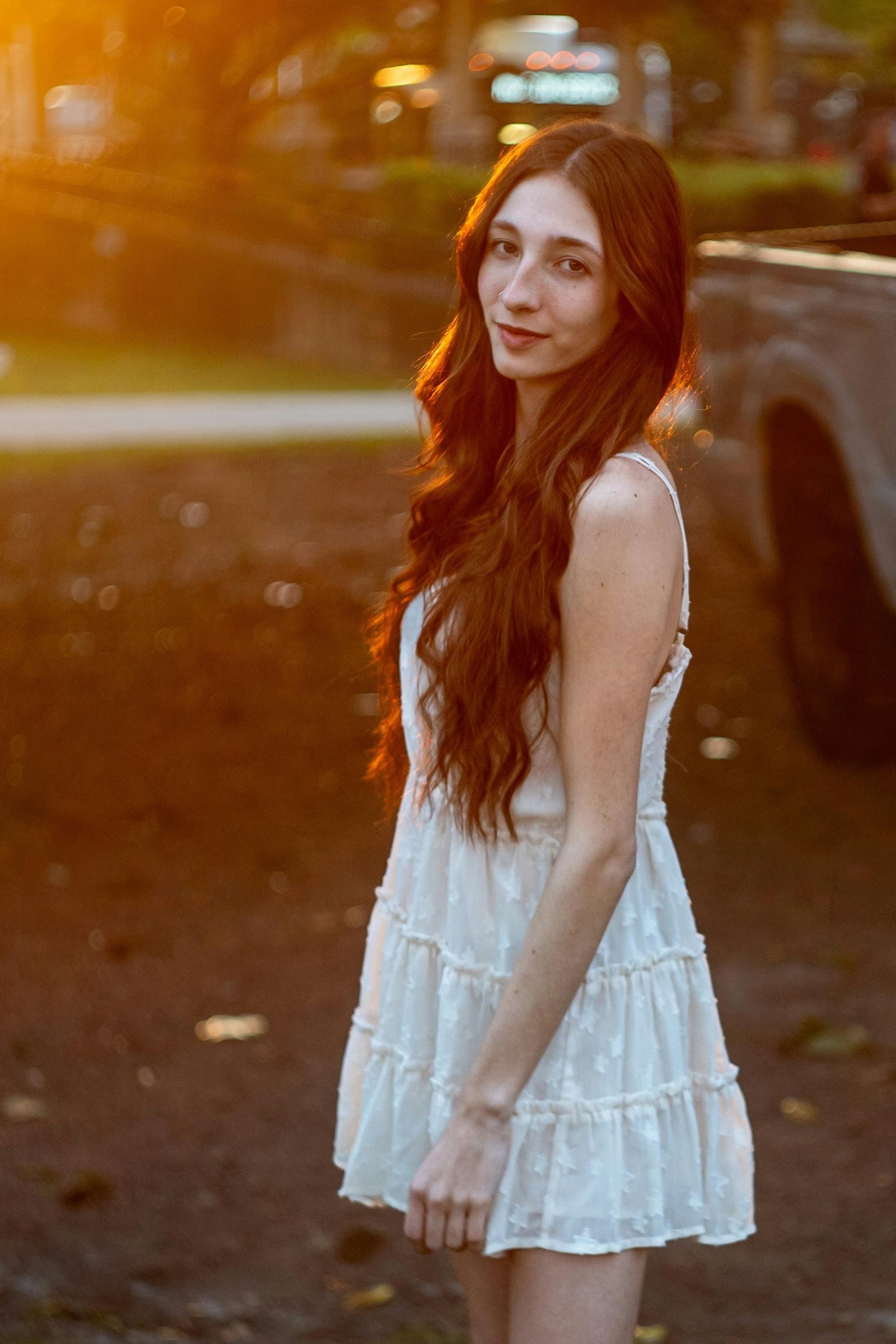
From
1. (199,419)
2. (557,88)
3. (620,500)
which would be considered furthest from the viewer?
(557,88)

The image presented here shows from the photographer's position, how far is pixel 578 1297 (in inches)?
75.9

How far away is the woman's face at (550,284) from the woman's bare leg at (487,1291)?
1.04m

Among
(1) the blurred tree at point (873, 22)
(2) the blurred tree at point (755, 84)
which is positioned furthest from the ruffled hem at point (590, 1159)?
(2) the blurred tree at point (755, 84)

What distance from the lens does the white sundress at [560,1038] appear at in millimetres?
1929

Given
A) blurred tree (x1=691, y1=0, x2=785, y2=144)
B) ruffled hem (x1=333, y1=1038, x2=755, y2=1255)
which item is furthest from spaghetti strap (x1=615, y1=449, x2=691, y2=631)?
blurred tree (x1=691, y1=0, x2=785, y2=144)

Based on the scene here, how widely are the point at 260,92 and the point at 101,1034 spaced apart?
1483cm

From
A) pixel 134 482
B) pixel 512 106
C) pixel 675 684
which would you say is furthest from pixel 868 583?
pixel 512 106

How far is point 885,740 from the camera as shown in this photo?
5727 millimetres

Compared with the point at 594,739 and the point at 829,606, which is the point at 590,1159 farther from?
the point at 829,606

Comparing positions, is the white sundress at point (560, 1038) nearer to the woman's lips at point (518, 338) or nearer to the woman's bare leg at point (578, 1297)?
the woman's bare leg at point (578, 1297)

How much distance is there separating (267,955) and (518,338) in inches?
121

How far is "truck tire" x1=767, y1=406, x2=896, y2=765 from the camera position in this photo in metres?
5.49

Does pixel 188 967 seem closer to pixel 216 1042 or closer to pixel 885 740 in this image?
pixel 216 1042

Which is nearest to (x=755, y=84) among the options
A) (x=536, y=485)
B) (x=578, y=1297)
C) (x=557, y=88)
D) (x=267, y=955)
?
(x=557, y=88)
